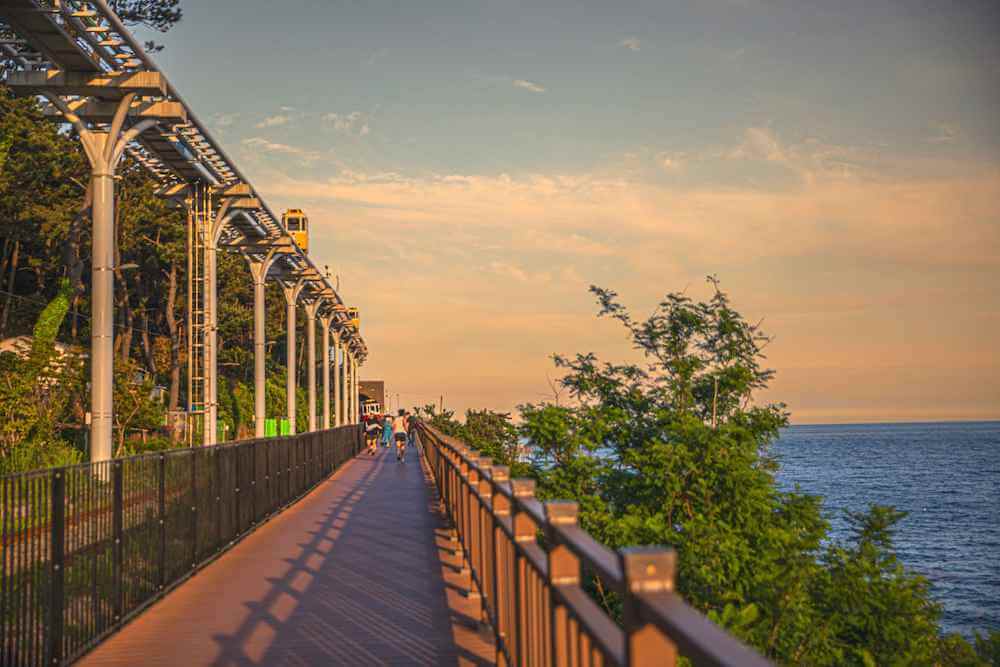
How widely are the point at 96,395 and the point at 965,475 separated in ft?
407

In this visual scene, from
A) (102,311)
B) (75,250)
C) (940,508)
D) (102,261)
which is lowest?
(940,508)

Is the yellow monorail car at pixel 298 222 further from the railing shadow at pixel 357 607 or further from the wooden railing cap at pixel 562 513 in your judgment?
the wooden railing cap at pixel 562 513

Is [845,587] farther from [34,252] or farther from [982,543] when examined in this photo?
[982,543]

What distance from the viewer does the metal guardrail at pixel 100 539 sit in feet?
22.2

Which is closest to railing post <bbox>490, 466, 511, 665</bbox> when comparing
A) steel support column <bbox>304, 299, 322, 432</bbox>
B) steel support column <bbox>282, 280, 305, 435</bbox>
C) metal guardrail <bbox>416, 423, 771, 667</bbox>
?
metal guardrail <bbox>416, 423, 771, 667</bbox>

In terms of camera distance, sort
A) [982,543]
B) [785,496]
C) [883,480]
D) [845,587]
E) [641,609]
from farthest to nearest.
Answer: [883,480] → [982,543] → [785,496] → [845,587] → [641,609]

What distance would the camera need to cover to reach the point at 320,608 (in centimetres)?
967

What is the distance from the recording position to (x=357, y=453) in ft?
157

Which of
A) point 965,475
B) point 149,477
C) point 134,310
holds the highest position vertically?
point 134,310

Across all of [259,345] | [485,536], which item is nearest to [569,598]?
[485,536]

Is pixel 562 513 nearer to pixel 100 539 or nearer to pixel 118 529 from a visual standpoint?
pixel 100 539

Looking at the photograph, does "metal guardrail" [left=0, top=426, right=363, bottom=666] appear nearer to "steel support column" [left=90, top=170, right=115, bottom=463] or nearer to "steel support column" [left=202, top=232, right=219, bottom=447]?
"steel support column" [left=90, top=170, right=115, bottom=463]

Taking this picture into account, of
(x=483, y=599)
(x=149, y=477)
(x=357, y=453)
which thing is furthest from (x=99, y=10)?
(x=357, y=453)

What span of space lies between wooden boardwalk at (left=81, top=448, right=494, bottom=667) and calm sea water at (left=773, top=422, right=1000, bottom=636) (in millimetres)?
12216
